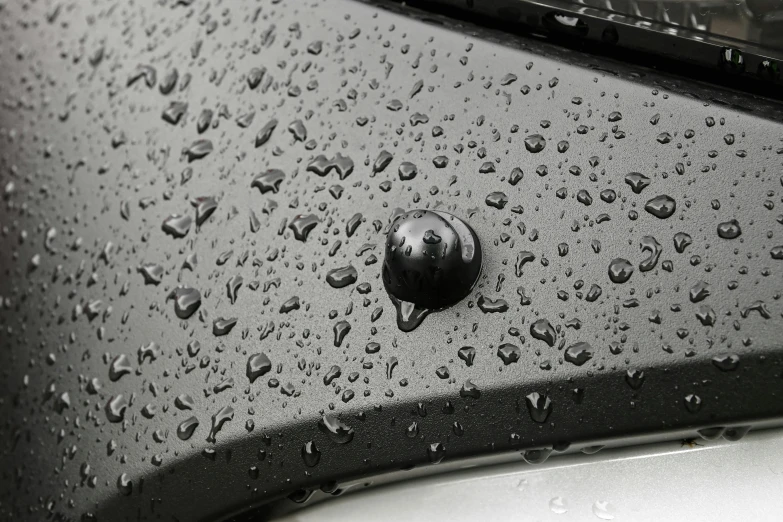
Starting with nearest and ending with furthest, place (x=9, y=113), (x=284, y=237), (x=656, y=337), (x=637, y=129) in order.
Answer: (x=656, y=337)
(x=637, y=129)
(x=284, y=237)
(x=9, y=113)

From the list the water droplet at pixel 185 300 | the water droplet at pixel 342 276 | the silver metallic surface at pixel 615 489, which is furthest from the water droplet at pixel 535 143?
the water droplet at pixel 185 300

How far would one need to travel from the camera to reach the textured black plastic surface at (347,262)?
0.73 metres

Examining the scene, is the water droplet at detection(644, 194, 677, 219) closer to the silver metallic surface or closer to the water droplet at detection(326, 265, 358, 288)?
the silver metallic surface

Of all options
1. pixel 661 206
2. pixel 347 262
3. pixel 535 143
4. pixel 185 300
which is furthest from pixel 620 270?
pixel 185 300

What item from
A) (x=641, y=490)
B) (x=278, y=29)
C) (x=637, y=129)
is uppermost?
(x=278, y=29)

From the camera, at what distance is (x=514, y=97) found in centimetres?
88

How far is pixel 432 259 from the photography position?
773 millimetres

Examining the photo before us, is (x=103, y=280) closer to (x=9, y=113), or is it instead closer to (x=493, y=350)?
(x=9, y=113)

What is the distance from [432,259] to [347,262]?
0.14 metres

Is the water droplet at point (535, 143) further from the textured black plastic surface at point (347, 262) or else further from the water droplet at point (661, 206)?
the water droplet at point (661, 206)

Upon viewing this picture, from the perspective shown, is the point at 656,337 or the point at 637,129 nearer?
the point at 656,337

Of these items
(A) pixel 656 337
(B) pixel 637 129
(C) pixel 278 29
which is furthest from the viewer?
(C) pixel 278 29

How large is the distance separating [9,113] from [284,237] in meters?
0.72

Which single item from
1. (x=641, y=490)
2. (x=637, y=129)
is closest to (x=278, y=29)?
(x=637, y=129)
